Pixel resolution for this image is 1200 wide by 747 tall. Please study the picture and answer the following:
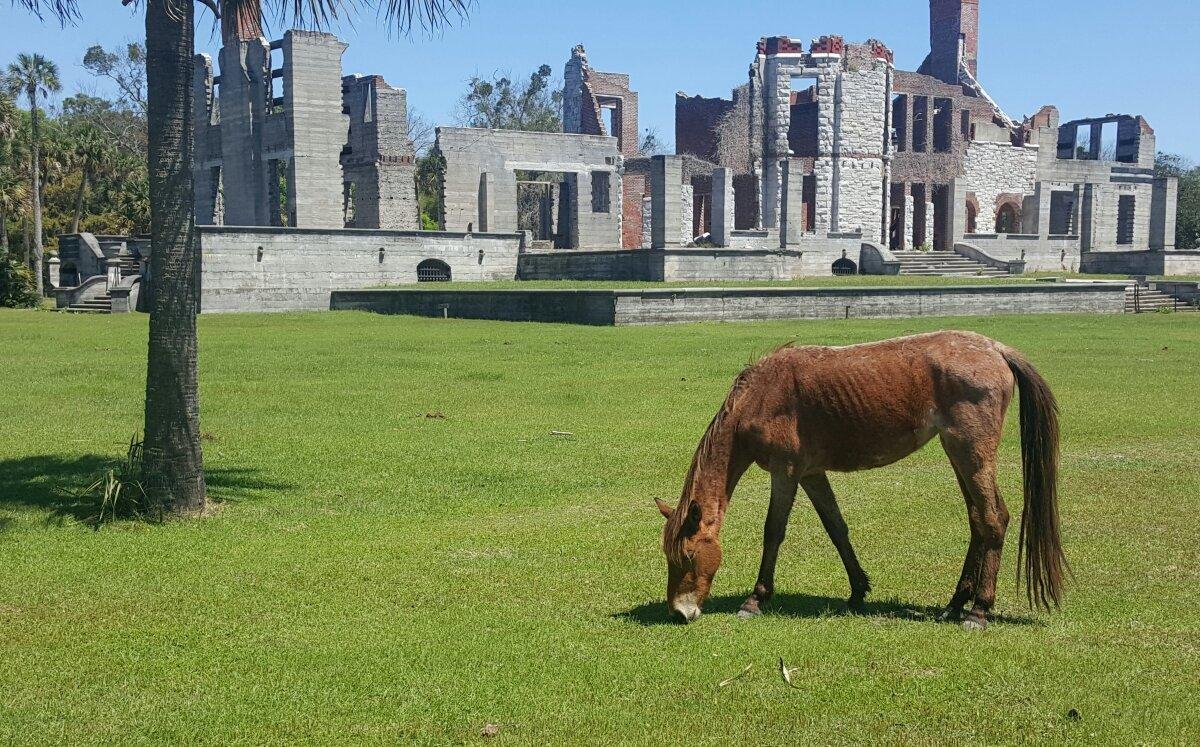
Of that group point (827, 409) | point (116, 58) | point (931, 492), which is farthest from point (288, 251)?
point (116, 58)

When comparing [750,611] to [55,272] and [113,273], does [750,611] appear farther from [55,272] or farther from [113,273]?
[55,272]

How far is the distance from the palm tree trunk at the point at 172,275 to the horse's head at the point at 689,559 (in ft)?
14.9

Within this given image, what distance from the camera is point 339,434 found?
40.6 ft

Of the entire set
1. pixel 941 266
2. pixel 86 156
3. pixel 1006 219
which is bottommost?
pixel 941 266

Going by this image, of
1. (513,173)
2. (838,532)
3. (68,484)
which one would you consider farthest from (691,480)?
(513,173)

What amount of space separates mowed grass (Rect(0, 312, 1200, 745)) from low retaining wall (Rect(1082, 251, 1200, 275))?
118ft

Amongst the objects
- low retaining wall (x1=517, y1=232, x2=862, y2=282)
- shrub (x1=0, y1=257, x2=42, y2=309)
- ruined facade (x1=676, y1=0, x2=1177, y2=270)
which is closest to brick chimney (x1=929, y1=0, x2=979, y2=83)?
ruined facade (x1=676, y1=0, x2=1177, y2=270)

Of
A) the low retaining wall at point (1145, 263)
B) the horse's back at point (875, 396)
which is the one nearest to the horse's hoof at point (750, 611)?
the horse's back at point (875, 396)

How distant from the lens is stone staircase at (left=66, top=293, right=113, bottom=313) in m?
36.1

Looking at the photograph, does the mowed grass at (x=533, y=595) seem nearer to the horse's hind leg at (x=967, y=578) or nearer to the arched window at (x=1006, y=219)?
the horse's hind leg at (x=967, y=578)

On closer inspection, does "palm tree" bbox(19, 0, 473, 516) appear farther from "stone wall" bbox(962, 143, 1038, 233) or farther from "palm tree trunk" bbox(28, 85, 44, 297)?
"stone wall" bbox(962, 143, 1038, 233)

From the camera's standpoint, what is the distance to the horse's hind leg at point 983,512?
5965 millimetres

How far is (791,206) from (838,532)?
38928 mm

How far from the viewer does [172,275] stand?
9148 mm
